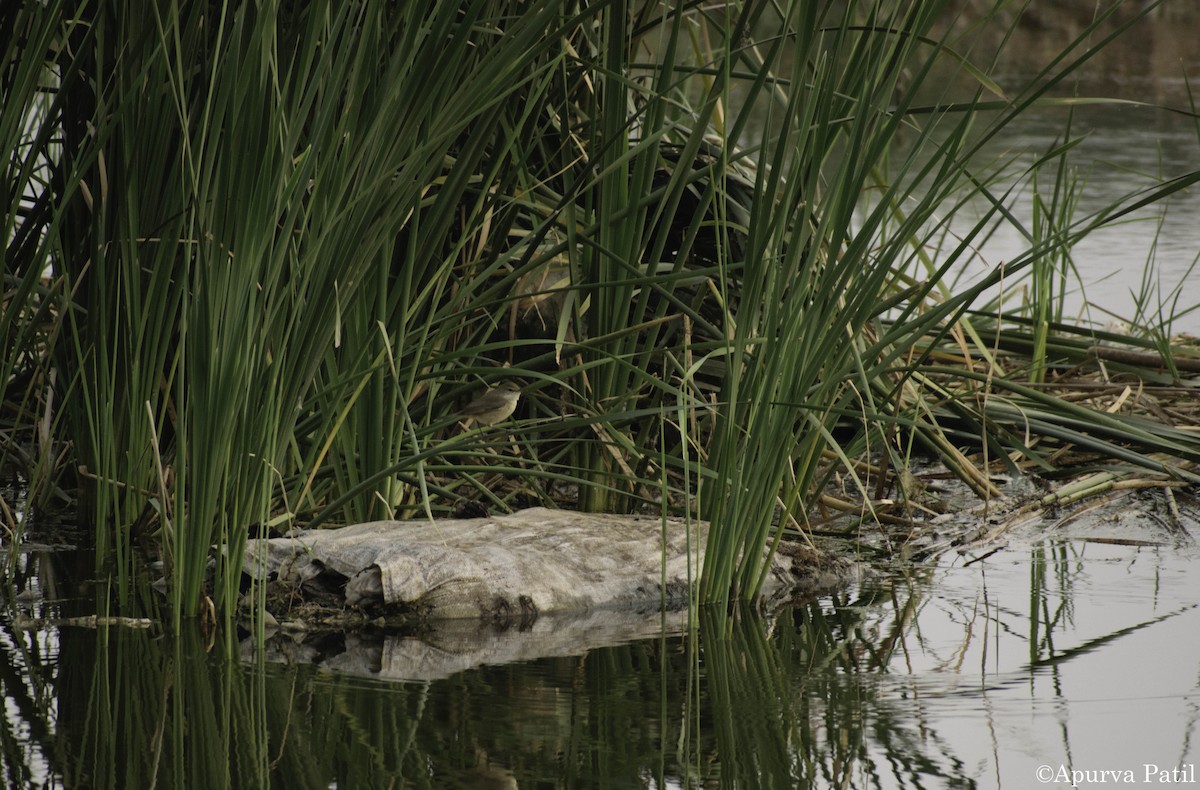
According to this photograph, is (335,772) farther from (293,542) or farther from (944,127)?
(944,127)

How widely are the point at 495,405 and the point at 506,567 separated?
44cm

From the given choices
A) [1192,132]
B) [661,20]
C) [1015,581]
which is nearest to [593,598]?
[1015,581]

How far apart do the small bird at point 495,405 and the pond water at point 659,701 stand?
54 cm

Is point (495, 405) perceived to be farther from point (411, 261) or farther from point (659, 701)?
point (659, 701)

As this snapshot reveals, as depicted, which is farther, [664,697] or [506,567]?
[506,567]

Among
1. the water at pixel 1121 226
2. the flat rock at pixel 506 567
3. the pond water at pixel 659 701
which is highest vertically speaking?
the water at pixel 1121 226

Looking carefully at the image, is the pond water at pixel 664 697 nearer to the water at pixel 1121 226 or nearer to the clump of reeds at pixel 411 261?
the clump of reeds at pixel 411 261

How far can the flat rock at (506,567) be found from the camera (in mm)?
2098

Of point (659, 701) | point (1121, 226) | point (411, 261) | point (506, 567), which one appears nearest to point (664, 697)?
point (659, 701)

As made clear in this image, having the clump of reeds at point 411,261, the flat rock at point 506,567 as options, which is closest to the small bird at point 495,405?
the clump of reeds at point 411,261

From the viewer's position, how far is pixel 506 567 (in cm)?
215

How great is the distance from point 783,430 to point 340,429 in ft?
2.37

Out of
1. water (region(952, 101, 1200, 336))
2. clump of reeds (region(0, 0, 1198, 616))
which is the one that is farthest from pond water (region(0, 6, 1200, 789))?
water (region(952, 101, 1200, 336))

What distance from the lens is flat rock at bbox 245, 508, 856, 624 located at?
210 cm
